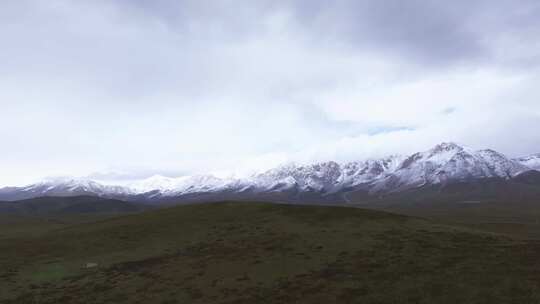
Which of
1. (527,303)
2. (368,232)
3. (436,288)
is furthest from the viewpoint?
(368,232)

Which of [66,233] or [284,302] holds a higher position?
[66,233]

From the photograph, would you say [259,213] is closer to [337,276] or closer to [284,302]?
[337,276]

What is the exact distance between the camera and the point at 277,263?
134 feet

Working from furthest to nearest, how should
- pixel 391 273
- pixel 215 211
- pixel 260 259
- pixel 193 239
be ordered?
pixel 215 211 → pixel 193 239 → pixel 260 259 → pixel 391 273

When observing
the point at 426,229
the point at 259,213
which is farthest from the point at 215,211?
the point at 426,229

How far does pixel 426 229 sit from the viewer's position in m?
50.5

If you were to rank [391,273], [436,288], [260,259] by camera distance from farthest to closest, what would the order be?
[260,259] < [391,273] < [436,288]

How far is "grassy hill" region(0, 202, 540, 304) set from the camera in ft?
102

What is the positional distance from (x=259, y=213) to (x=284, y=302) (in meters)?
36.9

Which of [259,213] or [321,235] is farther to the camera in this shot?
[259,213]

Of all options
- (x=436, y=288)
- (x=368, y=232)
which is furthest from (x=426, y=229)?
(x=436, y=288)

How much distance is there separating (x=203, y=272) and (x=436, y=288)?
19988mm

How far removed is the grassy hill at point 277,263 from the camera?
102ft

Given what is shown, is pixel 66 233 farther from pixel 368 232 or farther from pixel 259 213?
pixel 368 232
